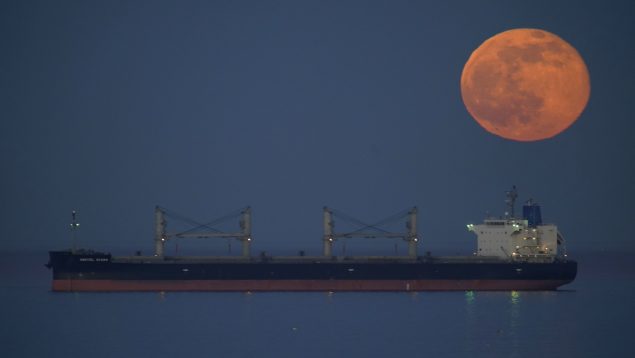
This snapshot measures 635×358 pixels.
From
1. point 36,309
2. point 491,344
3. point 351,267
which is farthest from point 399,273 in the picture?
point 36,309

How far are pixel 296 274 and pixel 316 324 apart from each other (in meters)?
12.8

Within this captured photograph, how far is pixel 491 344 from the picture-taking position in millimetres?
62781

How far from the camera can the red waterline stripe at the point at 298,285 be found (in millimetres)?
82250

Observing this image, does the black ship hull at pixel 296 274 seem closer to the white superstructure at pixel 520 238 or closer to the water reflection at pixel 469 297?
the water reflection at pixel 469 297

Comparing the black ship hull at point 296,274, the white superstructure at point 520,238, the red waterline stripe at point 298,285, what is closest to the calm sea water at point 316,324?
the red waterline stripe at point 298,285

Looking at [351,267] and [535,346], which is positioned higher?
[351,267]

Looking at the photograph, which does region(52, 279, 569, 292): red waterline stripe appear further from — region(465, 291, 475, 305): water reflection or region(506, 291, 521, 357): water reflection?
region(506, 291, 521, 357): water reflection

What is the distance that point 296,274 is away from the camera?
3250 inches

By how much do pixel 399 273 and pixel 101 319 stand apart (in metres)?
23.5

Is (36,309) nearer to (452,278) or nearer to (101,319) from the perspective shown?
(101,319)

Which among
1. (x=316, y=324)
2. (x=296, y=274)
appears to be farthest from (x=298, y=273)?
(x=316, y=324)

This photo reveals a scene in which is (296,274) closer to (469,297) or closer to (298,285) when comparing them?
(298,285)

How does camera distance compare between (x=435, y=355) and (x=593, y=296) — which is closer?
(x=435, y=355)

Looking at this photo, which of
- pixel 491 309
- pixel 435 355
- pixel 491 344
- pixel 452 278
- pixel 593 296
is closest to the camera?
pixel 435 355
